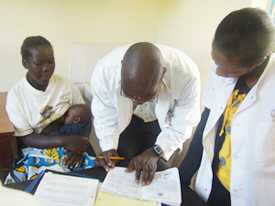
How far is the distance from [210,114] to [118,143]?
507 millimetres

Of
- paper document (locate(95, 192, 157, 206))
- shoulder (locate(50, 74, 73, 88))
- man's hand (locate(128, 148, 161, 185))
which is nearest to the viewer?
paper document (locate(95, 192, 157, 206))

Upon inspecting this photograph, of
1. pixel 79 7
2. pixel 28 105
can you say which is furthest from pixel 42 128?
pixel 79 7

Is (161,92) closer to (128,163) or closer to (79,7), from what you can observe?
(128,163)

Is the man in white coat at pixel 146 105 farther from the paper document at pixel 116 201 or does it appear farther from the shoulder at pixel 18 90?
the shoulder at pixel 18 90

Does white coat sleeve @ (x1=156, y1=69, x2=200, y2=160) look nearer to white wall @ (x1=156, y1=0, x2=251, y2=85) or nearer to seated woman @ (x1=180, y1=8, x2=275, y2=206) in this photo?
seated woman @ (x1=180, y1=8, x2=275, y2=206)

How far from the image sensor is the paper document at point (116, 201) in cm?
97

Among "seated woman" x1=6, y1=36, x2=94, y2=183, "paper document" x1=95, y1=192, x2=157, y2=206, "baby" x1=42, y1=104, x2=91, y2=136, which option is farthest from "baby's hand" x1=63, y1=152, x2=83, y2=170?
"paper document" x1=95, y1=192, x2=157, y2=206

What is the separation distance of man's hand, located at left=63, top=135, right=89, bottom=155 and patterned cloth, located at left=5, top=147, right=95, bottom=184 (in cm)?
3

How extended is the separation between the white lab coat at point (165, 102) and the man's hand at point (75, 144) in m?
0.14

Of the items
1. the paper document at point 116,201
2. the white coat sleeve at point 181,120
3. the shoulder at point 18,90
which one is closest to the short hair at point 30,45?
the shoulder at point 18,90

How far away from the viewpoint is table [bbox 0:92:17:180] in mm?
1437

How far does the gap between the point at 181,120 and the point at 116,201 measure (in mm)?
536

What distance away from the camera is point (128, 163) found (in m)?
1.23

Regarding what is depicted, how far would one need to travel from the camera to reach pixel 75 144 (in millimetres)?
1503
